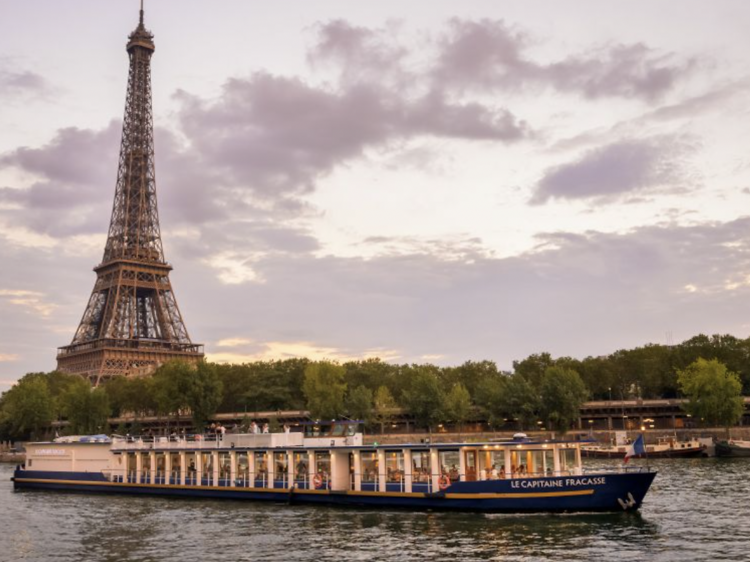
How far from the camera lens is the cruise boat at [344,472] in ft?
140

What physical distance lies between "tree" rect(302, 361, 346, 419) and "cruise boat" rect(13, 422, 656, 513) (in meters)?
68.1

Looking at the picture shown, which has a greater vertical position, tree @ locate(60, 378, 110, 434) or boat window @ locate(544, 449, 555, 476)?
tree @ locate(60, 378, 110, 434)

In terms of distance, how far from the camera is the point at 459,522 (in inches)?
1640

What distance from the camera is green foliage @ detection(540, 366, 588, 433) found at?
392 feet

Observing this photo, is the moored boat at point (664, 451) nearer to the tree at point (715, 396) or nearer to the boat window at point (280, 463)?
the tree at point (715, 396)

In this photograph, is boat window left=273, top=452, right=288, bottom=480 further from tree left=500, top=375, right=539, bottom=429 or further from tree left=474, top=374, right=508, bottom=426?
tree left=474, top=374, right=508, bottom=426

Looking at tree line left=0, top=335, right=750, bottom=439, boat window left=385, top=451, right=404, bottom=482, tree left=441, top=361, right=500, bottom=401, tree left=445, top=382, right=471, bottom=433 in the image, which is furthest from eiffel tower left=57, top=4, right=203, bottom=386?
boat window left=385, top=451, right=404, bottom=482

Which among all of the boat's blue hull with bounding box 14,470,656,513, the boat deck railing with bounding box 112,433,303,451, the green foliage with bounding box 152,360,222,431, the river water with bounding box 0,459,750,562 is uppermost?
the green foliage with bounding box 152,360,222,431

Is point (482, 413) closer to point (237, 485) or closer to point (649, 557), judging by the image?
point (237, 485)

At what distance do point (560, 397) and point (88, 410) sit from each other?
274 ft

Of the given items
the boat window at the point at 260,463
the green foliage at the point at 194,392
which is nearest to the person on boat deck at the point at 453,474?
the boat window at the point at 260,463

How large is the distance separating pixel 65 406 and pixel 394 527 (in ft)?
416

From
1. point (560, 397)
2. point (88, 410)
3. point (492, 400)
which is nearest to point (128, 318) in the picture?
point (88, 410)

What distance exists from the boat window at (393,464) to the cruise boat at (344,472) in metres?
0.06
